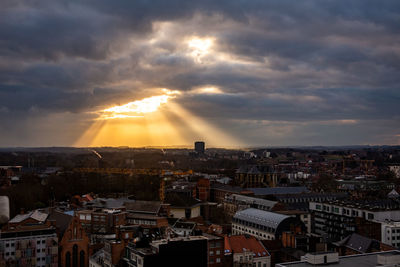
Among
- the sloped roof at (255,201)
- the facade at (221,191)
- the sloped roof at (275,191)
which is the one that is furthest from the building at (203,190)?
the sloped roof at (255,201)

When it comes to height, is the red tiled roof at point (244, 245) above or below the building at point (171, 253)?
below

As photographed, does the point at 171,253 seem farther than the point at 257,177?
No

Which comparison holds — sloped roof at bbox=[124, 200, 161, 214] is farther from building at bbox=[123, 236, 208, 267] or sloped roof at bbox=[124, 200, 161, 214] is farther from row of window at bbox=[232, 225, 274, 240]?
building at bbox=[123, 236, 208, 267]

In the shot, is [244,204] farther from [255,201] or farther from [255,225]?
[255,225]

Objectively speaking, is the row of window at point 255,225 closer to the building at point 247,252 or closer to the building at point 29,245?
the building at point 247,252

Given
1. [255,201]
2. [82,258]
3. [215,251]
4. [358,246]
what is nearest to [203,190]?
[255,201]

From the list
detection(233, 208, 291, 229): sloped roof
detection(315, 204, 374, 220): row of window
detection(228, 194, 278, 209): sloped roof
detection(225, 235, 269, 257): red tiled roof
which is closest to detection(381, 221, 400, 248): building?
detection(315, 204, 374, 220): row of window
